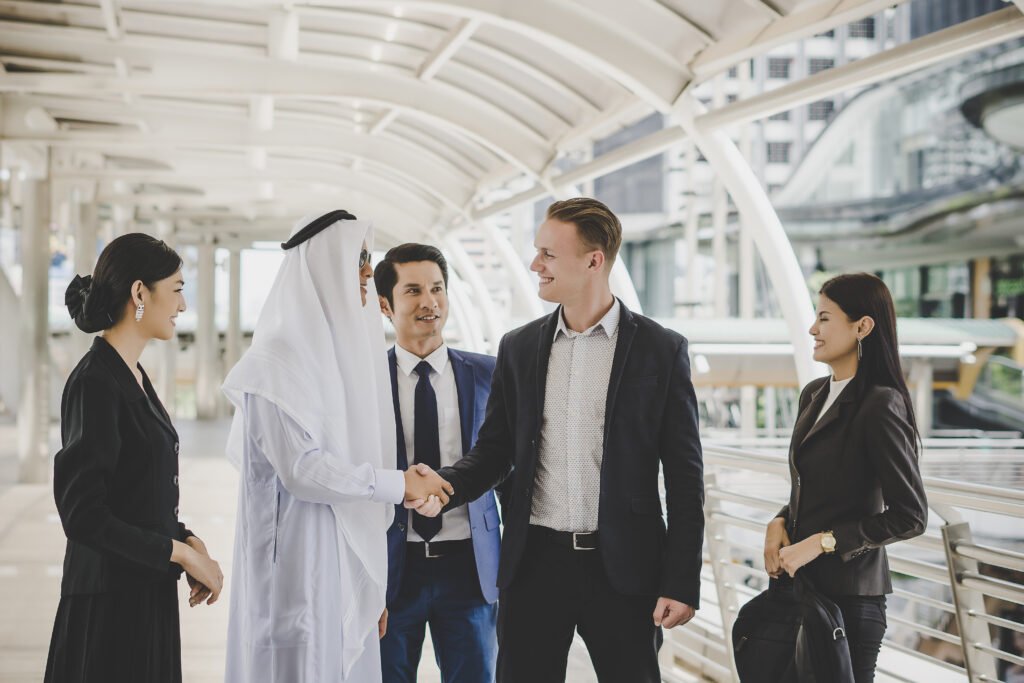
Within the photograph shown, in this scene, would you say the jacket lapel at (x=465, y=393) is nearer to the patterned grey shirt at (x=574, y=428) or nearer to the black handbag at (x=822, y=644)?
the patterned grey shirt at (x=574, y=428)

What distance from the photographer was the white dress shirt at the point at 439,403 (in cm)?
310

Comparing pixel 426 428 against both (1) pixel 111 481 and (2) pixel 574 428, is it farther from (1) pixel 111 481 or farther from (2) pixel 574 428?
(1) pixel 111 481

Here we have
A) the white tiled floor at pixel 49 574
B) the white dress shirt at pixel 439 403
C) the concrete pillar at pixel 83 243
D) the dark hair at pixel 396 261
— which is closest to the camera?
the white dress shirt at pixel 439 403

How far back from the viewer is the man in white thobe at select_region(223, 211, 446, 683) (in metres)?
2.54

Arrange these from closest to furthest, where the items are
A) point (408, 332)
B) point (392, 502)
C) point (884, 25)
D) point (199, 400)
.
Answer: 1. point (392, 502)
2. point (408, 332)
3. point (199, 400)
4. point (884, 25)

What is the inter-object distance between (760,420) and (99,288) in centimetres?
4091

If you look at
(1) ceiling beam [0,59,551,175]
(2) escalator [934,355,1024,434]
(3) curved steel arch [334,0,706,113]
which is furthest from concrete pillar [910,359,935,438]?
(3) curved steel arch [334,0,706,113]

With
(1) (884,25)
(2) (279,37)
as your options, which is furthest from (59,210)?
(1) (884,25)

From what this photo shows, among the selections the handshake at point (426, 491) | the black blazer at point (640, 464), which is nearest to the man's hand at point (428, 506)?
the handshake at point (426, 491)

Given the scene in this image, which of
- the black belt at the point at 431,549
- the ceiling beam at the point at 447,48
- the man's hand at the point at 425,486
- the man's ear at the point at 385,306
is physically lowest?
the black belt at the point at 431,549

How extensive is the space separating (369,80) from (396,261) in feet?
18.6

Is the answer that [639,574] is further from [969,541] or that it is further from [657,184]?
[657,184]

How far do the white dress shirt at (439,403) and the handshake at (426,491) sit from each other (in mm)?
278

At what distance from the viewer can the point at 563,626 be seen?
8.29 ft
